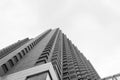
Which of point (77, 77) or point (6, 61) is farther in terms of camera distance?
point (77, 77)

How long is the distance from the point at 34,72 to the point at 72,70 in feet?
97.1

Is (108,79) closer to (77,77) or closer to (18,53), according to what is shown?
(77,77)

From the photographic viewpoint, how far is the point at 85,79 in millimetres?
55781

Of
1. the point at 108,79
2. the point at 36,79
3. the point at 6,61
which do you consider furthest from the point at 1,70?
the point at 108,79

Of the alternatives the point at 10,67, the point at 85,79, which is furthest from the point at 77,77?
the point at 10,67

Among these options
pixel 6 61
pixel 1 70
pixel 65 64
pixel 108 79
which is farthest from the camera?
pixel 65 64

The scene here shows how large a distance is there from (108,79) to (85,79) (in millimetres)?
30645

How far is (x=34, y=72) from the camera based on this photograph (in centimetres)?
2952

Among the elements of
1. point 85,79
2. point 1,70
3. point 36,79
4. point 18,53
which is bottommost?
point 85,79

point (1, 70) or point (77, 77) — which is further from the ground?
point (1, 70)

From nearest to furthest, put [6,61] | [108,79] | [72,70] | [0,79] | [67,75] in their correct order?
[108,79] → [0,79] → [6,61] → [67,75] → [72,70]

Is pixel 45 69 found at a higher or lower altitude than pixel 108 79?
higher

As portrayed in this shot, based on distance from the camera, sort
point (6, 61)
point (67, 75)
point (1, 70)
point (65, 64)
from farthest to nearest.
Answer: point (65, 64)
point (67, 75)
point (6, 61)
point (1, 70)

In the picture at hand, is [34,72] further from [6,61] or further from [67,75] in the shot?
[67,75]
